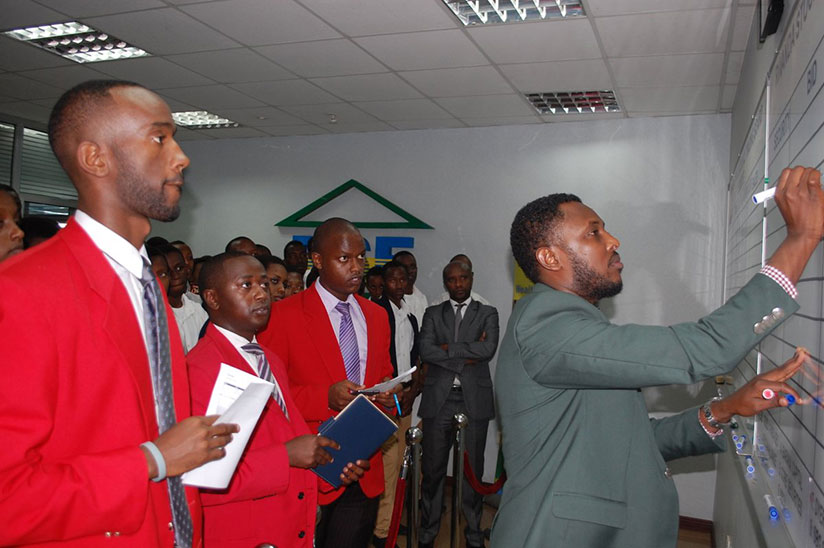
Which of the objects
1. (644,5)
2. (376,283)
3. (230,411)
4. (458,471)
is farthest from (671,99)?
(230,411)

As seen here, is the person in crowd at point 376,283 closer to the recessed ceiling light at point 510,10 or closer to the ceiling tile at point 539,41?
the ceiling tile at point 539,41

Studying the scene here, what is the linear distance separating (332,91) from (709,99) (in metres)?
3.08

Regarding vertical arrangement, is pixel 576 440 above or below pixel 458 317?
below

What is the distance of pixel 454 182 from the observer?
657 cm

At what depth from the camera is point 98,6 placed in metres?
3.90

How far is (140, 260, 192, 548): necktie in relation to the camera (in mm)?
1385

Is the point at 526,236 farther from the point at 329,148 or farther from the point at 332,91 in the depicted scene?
the point at 329,148

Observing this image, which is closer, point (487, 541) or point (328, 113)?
point (487, 541)

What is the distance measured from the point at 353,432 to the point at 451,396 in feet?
8.99

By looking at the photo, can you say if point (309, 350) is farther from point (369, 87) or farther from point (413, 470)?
point (369, 87)

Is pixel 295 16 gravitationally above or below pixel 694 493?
above

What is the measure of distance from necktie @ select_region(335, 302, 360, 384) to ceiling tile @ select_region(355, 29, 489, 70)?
206 cm

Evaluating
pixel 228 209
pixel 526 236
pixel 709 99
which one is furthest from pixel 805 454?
pixel 228 209

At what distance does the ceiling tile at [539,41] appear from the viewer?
3877 millimetres
